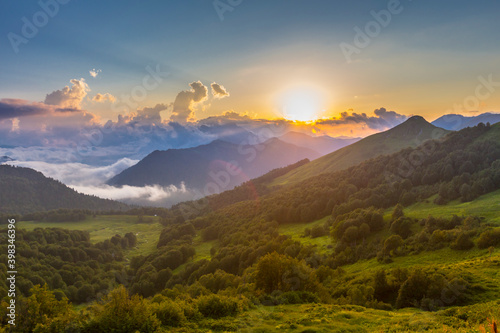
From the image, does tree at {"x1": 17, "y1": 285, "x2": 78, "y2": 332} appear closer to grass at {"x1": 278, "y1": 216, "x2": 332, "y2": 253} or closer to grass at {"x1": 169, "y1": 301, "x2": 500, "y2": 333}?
grass at {"x1": 169, "y1": 301, "x2": 500, "y2": 333}

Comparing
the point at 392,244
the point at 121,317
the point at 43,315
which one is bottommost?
the point at 392,244

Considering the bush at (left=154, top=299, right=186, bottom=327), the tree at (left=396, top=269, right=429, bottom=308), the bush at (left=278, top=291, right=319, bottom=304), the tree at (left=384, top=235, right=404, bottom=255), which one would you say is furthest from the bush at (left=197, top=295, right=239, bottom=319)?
the tree at (left=384, top=235, right=404, bottom=255)

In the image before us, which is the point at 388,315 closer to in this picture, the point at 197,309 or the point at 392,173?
the point at 197,309

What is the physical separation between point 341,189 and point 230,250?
63.1m

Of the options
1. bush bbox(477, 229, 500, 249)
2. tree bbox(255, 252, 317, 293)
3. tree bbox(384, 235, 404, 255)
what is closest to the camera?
tree bbox(255, 252, 317, 293)

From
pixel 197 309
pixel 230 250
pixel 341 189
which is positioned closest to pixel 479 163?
pixel 341 189

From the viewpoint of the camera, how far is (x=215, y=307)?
32.9 meters

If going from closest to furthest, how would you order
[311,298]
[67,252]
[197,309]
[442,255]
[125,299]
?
1. [125,299]
2. [197,309]
3. [311,298]
4. [442,255]
5. [67,252]

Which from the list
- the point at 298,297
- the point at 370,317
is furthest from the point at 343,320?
the point at 298,297

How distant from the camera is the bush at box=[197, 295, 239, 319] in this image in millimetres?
32487

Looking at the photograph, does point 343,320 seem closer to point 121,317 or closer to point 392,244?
point 121,317

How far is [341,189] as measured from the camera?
5586 inches

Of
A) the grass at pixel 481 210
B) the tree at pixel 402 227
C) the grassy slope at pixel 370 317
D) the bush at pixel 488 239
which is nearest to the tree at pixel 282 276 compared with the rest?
the grassy slope at pixel 370 317

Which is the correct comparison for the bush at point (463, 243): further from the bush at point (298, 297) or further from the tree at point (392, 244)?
the bush at point (298, 297)
